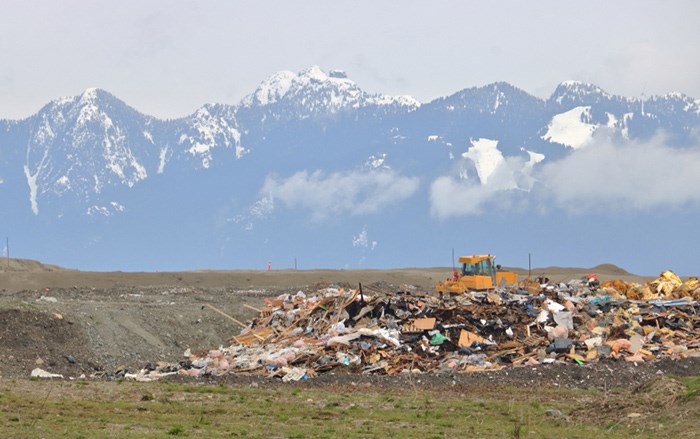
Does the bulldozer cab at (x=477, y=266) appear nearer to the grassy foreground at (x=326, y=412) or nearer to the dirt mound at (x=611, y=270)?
the grassy foreground at (x=326, y=412)

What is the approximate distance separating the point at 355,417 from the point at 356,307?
14.0 m

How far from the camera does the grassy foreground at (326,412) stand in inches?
733

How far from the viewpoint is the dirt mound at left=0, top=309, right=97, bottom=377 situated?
30.9 metres

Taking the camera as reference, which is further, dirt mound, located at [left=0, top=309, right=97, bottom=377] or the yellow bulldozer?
the yellow bulldozer

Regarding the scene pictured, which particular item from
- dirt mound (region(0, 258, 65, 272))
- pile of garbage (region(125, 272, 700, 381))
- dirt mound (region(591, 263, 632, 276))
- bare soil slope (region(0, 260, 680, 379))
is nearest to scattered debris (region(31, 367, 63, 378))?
bare soil slope (region(0, 260, 680, 379))

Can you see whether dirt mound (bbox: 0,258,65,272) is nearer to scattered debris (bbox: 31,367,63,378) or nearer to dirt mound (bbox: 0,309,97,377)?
dirt mound (bbox: 0,309,97,377)

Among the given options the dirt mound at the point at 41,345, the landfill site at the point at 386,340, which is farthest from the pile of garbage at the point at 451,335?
the dirt mound at the point at 41,345

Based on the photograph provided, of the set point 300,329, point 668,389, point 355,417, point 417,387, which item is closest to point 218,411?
point 355,417

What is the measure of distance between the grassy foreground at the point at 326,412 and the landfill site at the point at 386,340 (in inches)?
77.0

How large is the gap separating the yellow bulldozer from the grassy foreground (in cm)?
1542

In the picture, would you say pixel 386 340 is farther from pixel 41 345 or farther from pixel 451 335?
pixel 41 345

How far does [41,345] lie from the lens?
3269 cm

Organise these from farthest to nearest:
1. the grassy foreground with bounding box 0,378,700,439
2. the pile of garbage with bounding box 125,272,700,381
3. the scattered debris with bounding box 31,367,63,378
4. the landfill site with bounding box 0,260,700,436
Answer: the pile of garbage with bounding box 125,272,700,381
the scattered debris with bounding box 31,367,63,378
the landfill site with bounding box 0,260,700,436
the grassy foreground with bounding box 0,378,700,439

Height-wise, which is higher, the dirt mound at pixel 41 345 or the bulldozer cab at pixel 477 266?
the bulldozer cab at pixel 477 266
